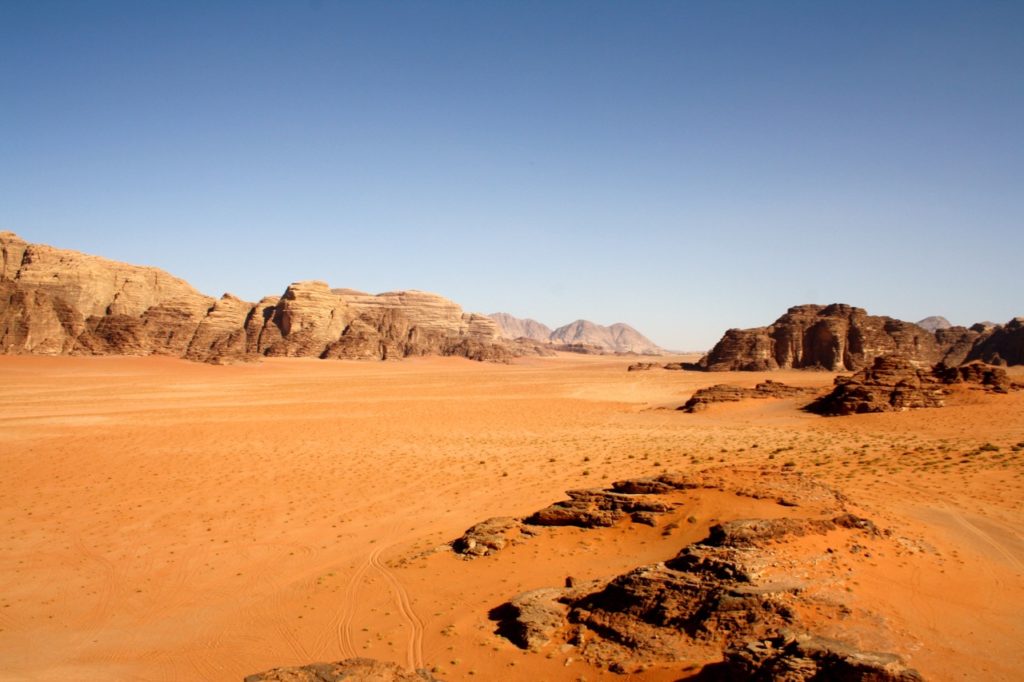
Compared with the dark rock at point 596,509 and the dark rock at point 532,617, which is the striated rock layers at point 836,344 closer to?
the dark rock at point 596,509

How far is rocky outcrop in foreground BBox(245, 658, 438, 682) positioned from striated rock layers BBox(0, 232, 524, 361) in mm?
64761

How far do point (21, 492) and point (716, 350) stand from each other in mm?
58888

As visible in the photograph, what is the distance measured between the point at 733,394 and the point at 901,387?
7503 millimetres

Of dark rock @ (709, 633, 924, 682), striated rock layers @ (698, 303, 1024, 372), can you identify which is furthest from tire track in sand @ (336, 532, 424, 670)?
striated rock layers @ (698, 303, 1024, 372)

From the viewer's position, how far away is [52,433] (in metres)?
21.5

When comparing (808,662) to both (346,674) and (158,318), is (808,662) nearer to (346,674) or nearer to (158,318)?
(346,674)

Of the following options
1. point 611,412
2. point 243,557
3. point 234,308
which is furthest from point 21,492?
point 234,308

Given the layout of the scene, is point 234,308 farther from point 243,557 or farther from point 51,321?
point 243,557

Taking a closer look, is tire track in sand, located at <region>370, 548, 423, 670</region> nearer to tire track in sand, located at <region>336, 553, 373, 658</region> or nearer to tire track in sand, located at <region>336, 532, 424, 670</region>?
tire track in sand, located at <region>336, 532, 424, 670</region>

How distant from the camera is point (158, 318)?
68.2 metres

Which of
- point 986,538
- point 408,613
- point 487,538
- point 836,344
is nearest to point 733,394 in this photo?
point 986,538

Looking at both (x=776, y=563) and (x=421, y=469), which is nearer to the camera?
(x=776, y=563)

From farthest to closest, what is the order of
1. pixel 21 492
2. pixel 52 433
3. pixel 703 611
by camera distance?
pixel 52 433, pixel 21 492, pixel 703 611

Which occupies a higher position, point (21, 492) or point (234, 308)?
point (234, 308)
